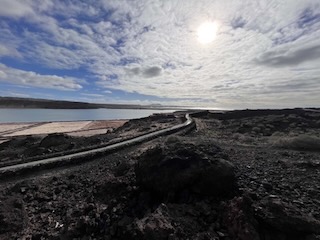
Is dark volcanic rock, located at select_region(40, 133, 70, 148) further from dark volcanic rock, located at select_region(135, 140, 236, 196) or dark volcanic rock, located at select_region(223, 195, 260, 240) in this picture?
dark volcanic rock, located at select_region(223, 195, 260, 240)

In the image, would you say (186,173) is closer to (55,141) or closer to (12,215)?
(12,215)

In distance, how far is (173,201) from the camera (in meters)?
8.13

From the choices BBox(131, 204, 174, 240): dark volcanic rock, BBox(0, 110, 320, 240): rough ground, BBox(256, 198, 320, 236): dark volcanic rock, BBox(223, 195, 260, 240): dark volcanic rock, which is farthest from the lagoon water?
BBox(256, 198, 320, 236): dark volcanic rock

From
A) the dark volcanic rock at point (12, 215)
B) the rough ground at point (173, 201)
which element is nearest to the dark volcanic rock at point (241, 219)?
the rough ground at point (173, 201)

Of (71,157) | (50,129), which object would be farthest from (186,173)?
(50,129)

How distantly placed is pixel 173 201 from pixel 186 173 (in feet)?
3.23

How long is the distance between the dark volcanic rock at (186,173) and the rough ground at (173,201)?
3 cm

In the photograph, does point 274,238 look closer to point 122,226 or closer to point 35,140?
point 122,226

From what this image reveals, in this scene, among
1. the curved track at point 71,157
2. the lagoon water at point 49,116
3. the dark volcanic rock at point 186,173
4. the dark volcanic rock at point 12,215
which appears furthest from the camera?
the lagoon water at point 49,116

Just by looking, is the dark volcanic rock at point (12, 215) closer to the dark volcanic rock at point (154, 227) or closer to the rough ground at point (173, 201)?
the rough ground at point (173, 201)

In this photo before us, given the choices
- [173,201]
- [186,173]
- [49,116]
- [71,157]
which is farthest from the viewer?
[49,116]

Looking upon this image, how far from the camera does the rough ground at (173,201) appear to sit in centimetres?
665

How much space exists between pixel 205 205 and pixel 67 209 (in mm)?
4775

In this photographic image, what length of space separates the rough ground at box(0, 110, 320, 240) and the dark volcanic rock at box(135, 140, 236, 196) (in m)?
0.03
